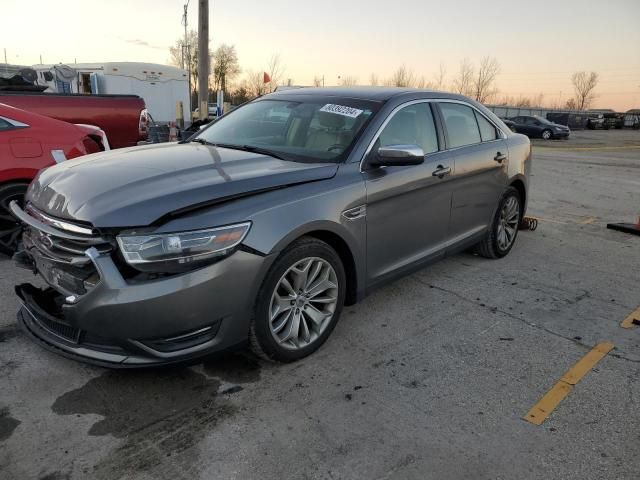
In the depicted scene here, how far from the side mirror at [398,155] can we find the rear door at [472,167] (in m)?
0.98

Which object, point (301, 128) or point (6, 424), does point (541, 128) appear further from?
point (6, 424)

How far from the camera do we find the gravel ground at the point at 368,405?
2.31 m

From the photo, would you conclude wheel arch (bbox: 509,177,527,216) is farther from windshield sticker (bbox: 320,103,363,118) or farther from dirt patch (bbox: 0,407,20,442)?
dirt patch (bbox: 0,407,20,442)

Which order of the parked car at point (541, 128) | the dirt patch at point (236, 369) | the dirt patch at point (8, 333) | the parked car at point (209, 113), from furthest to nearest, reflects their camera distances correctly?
the parked car at point (541, 128), the parked car at point (209, 113), the dirt patch at point (8, 333), the dirt patch at point (236, 369)

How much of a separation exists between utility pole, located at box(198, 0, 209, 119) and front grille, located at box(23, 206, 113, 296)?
40.0ft

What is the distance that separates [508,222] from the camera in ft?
17.7

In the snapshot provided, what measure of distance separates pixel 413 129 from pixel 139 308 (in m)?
2.53

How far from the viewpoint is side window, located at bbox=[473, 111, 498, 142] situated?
15.9ft

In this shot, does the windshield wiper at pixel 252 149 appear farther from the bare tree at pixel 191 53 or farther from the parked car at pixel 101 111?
the bare tree at pixel 191 53

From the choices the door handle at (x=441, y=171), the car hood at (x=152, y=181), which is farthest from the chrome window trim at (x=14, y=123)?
the door handle at (x=441, y=171)

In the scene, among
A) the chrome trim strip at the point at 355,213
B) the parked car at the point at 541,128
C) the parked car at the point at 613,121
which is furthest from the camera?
the parked car at the point at 613,121

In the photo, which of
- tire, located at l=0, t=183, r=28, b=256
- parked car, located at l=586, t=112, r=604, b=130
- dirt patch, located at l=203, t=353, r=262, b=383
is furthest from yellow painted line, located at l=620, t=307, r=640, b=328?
parked car, located at l=586, t=112, r=604, b=130

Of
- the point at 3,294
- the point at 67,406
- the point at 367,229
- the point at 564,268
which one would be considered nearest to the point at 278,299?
the point at 367,229

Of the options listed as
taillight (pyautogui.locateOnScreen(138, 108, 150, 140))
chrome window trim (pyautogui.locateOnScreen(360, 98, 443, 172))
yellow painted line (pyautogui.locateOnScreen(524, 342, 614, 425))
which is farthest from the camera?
taillight (pyautogui.locateOnScreen(138, 108, 150, 140))
